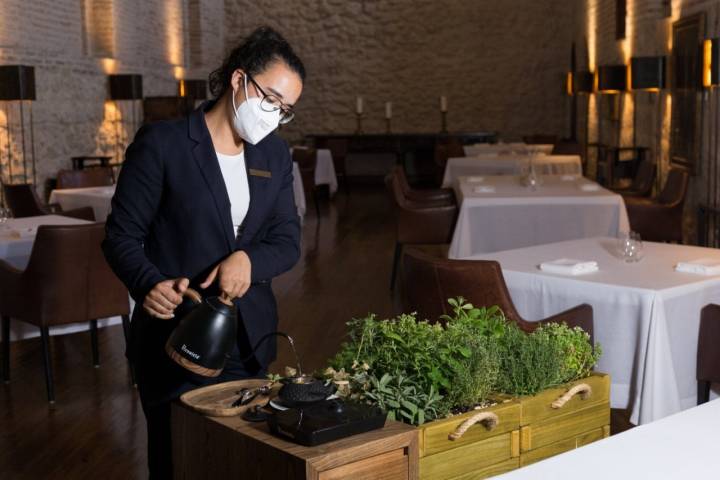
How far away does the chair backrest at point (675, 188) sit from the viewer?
302 inches

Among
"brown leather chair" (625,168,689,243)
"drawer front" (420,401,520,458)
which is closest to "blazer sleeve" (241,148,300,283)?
"drawer front" (420,401,520,458)

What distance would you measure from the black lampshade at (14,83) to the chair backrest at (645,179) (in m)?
5.69

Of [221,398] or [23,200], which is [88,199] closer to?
[23,200]

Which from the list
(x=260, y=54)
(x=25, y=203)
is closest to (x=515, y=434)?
(x=260, y=54)

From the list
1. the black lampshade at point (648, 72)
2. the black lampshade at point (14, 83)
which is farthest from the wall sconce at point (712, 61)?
the black lampshade at point (14, 83)

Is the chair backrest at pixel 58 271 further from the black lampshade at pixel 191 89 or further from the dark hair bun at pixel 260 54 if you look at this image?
the black lampshade at pixel 191 89

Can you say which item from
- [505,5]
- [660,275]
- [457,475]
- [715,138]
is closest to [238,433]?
[457,475]

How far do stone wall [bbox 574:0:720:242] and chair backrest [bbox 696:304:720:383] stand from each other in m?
4.65

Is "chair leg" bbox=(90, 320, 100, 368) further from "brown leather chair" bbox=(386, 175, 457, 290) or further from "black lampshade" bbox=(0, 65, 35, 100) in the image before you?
"black lampshade" bbox=(0, 65, 35, 100)

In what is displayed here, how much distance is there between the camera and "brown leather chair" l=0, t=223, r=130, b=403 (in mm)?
4926

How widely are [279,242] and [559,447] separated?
2.92 feet

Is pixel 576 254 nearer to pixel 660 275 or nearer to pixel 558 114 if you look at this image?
pixel 660 275

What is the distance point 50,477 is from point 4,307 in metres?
1.45

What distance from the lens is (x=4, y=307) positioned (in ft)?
16.7
